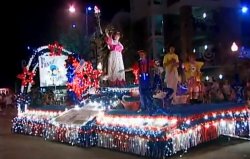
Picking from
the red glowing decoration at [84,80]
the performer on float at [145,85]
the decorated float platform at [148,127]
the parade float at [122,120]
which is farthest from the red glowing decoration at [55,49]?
the performer on float at [145,85]

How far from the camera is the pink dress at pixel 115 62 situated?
18078 millimetres

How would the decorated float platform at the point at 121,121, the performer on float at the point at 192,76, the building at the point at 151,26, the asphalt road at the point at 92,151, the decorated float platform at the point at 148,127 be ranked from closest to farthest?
the decorated float platform at the point at 148,127 → the decorated float platform at the point at 121,121 → the asphalt road at the point at 92,151 → the performer on float at the point at 192,76 → the building at the point at 151,26

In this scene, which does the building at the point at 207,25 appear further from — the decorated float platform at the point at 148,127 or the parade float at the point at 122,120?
the decorated float platform at the point at 148,127

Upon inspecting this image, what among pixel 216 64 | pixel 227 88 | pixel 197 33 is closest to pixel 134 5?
pixel 197 33

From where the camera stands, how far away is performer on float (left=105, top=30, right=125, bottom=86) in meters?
18.0

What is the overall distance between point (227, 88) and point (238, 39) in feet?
82.6

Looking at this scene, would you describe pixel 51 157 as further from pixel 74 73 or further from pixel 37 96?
pixel 37 96

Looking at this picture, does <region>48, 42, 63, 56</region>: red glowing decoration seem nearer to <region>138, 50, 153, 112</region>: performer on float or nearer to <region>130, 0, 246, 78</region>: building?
<region>138, 50, 153, 112</region>: performer on float

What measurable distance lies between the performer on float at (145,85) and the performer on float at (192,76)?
293 centimetres

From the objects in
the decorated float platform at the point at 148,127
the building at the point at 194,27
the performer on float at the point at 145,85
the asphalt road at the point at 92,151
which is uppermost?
the building at the point at 194,27

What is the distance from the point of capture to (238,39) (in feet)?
135

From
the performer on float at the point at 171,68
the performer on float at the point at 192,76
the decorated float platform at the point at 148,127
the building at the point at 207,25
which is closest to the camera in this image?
the decorated float platform at the point at 148,127

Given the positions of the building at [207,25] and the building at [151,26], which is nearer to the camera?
the building at [207,25]

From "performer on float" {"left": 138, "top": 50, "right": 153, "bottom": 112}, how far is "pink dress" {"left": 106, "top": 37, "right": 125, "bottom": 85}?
5.38 meters
